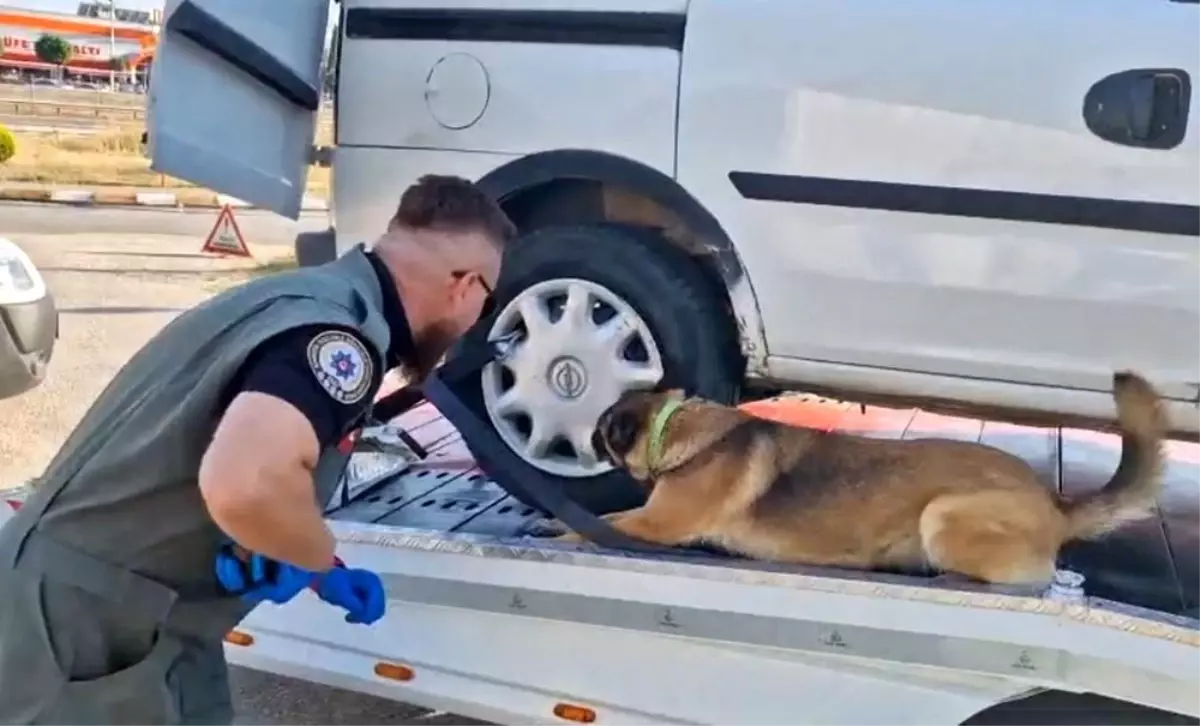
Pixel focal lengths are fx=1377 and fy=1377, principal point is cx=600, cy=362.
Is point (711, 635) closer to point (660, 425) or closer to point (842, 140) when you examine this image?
point (660, 425)

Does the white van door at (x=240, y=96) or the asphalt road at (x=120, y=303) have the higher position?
the white van door at (x=240, y=96)

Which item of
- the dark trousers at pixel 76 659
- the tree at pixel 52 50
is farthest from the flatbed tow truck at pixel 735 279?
the tree at pixel 52 50

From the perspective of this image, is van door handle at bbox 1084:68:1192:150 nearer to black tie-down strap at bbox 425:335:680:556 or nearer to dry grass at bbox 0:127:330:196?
black tie-down strap at bbox 425:335:680:556

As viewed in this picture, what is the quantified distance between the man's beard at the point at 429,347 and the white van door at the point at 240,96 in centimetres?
115

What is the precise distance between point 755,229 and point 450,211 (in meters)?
1.20

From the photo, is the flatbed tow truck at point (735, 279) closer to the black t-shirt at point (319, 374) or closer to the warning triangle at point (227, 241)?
the black t-shirt at point (319, 374)

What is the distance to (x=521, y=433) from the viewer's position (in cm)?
342

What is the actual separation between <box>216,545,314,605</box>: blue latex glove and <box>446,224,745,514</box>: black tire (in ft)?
3.44

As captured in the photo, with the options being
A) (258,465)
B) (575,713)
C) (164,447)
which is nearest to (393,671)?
(575,713)

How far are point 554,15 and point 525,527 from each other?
1198 millimetres

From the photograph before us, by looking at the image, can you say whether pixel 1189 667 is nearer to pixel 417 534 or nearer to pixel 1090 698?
pixel 1090 698

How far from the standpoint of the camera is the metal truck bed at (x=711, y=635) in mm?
2340

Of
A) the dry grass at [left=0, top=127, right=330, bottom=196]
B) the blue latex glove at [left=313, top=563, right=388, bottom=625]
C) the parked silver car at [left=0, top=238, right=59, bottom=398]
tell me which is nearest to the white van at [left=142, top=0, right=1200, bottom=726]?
the blue latex glove at [left=313, top=563, right=388, bottom=625]

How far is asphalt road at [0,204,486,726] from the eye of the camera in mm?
3916
